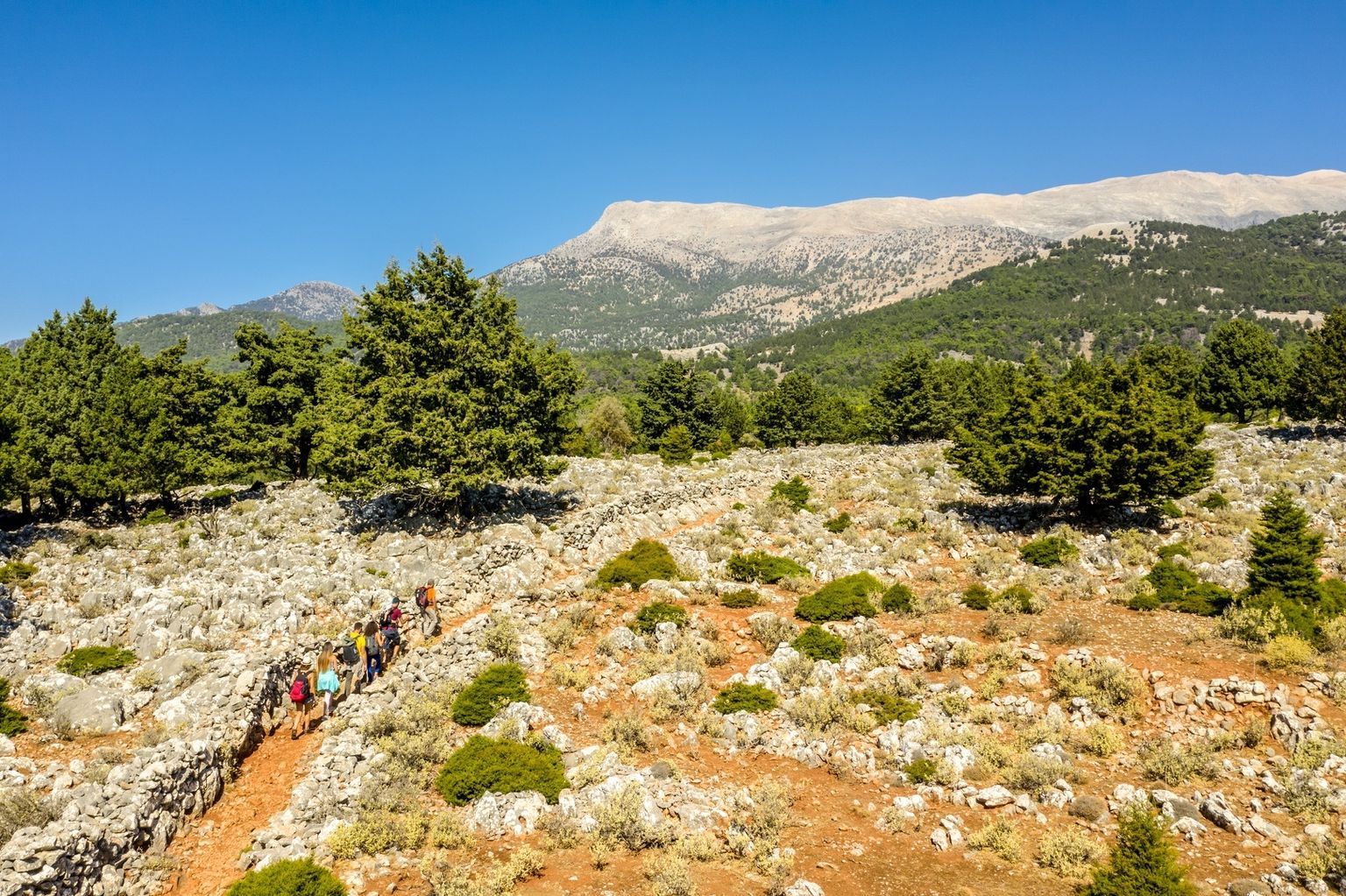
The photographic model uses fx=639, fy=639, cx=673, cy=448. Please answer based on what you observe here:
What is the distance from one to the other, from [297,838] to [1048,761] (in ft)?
54.1

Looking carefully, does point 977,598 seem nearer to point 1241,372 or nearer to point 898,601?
point 898,601

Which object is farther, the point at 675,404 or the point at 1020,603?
the point at 675,404

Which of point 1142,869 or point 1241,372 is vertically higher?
point 1241,372

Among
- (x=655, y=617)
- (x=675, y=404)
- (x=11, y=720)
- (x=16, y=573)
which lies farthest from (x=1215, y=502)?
(x=675, y=404)

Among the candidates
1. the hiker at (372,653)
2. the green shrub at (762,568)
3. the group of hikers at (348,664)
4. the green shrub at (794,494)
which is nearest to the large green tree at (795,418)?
the green shrub at (794,494)

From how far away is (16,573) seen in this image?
88.7 ft

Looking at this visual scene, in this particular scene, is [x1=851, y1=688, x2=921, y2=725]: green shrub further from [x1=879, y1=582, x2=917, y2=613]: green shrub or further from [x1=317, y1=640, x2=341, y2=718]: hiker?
[x1=317, y1=640, x2=341, y2=718]: hiker

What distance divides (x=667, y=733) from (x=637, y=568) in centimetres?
1184

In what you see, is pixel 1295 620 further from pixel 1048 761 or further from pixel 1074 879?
pixel 1074 879

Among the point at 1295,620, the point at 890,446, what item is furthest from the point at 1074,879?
the point at 890,446

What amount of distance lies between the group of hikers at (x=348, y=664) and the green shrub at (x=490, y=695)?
362cm

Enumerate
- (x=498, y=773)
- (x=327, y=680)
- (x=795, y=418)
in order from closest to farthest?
(x=498, y=773) → (x=327, y=680) → (x=795, y=418)

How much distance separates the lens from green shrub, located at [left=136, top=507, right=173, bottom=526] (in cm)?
3781

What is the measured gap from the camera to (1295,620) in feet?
60.4
